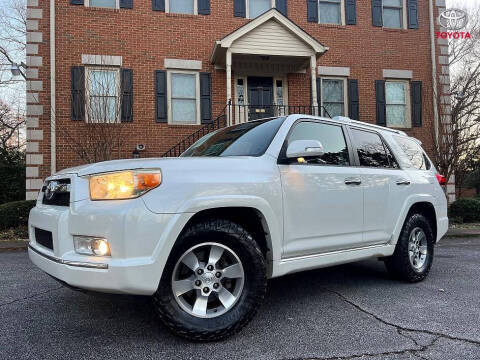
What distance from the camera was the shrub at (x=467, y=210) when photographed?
35.1 ft

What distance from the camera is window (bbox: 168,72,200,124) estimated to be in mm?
11227

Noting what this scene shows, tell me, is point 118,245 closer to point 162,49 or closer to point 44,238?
point 44,238

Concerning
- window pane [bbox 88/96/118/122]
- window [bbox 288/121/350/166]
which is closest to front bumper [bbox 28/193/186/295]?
window [bbox 288/121/350/166]

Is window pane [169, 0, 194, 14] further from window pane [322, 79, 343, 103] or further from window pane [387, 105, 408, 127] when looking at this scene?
window pane [387, 105, 408, 127]

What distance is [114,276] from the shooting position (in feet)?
7.62

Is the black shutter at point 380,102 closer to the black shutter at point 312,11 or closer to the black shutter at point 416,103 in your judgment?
the black shutter at point 416,103

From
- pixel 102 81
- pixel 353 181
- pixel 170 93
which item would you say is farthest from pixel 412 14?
pixel 353 181

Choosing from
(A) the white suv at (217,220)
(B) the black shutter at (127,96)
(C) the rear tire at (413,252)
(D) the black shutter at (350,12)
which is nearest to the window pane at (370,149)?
(A) the white suv at (217,220)

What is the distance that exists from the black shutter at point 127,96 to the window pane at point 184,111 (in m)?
1.26

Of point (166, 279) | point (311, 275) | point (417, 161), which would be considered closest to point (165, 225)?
point (166, 279)

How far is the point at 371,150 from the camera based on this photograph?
4.12 meters

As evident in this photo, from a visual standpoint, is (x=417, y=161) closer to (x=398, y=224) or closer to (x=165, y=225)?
(x=398, y=224)

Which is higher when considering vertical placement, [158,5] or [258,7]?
[258,7]

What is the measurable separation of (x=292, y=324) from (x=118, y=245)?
60.9 inches
